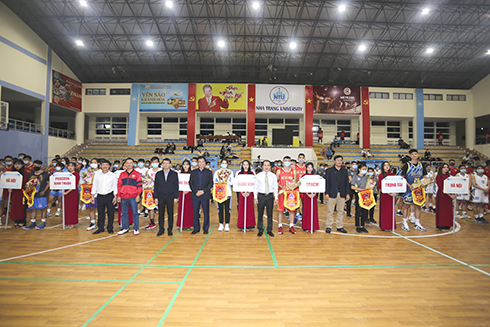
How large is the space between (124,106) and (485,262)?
25.3 meters

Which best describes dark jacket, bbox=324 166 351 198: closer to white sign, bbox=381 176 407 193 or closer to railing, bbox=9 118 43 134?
white sign, bbox=381 176 407 193

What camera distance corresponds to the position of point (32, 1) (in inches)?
629

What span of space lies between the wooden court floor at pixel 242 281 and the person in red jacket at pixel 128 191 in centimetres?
44

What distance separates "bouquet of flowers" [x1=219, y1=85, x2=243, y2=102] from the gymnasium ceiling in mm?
2714

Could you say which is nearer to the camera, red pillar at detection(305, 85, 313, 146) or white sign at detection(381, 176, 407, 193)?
white sign at detection(381, 176, 407, 193)

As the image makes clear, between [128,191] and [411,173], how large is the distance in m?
7.57

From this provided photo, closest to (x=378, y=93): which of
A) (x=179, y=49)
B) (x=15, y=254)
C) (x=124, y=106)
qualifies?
(x=179, y=49)

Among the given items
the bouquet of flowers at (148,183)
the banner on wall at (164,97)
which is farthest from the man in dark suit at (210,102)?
the bouquet of flowers at (148,183)

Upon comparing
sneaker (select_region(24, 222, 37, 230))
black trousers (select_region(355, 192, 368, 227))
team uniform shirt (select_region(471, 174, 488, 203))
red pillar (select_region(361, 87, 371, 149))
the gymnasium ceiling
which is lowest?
sneaker (select_region(24, 222, 37, 230))

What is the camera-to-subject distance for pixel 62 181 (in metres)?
6.14

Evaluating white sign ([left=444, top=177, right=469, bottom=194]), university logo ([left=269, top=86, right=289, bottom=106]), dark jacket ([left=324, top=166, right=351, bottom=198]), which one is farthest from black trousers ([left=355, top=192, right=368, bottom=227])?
university logo ([left=269, top=86, right=289, bottom=106])

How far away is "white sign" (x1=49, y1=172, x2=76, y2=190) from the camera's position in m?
6.11

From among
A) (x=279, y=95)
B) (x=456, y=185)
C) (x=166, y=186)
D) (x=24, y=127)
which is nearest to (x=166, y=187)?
(x=166, y=186)

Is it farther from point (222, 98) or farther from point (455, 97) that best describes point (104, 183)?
point (455, 97)
